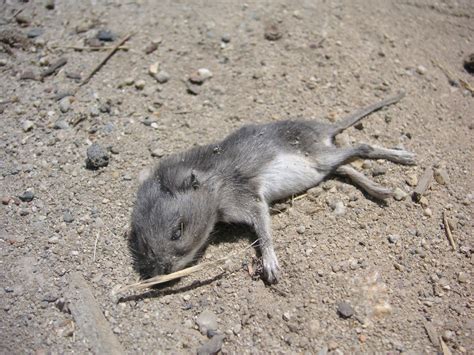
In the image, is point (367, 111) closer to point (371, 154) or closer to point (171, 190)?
point (371, 154)

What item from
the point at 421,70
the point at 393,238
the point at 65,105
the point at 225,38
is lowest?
the point at 65,105

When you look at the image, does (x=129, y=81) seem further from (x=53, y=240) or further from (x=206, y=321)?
(x=206, y=321)

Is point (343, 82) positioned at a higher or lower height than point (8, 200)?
higher

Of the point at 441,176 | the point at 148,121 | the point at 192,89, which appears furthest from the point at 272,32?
the point at 441,176

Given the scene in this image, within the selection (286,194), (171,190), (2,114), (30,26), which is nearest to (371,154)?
(286,194)

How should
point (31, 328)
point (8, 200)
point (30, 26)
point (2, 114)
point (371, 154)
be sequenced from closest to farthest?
point (31, 328) → point (8, 200) → point (371, 154) → point (2, 114) → point (30, 26)

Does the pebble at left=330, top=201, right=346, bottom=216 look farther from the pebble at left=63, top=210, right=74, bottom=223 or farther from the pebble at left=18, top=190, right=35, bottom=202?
the pebble at left=18, top=190, right=35, bottom=202
